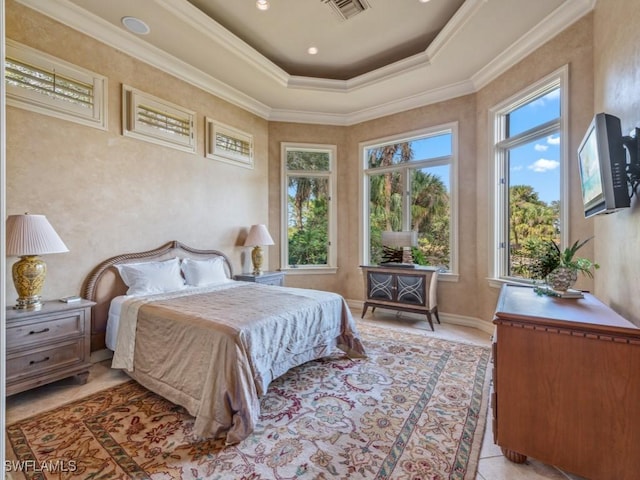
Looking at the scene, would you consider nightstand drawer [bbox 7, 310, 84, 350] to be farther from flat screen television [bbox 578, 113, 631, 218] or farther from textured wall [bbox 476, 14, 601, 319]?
textured wall [bbox 476, 14, 601, 319]

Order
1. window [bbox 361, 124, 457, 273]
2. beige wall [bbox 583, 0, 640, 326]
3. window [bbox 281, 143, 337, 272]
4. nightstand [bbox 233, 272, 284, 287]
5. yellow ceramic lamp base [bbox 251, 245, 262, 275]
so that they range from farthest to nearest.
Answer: window [bbox 281, 143, 337, 272] → yellow ceramic lamp base [bbox 251, 245, 262, 275] → window [bbox 361, 124, 457, 273] → nightstand [bbox 233, 272, 284, 287] → beige wall [bbox 583, 0, 640, 326]

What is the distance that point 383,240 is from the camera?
4.35 meters

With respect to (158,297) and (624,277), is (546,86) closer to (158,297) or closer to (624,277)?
(624,277)

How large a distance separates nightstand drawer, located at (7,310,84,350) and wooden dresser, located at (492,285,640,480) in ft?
10.3

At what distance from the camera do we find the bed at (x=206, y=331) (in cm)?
189

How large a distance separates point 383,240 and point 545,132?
86.9 inches

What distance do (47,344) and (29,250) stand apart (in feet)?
2.43

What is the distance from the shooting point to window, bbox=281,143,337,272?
514cm

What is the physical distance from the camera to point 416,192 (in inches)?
183

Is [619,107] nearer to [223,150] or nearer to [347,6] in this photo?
[347,6]

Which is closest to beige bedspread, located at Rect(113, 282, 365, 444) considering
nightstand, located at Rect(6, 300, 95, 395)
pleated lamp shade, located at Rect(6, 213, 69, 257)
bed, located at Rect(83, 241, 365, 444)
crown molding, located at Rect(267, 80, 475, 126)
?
bed, located at Rect(83, 241, 365, 444)

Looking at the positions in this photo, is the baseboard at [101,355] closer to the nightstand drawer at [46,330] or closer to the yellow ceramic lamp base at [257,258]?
the nightstand drawer at [46,330]

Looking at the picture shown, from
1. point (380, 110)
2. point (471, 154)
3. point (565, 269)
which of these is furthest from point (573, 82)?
point (380, 110)

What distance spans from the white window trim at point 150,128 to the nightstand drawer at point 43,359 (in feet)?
7.05
